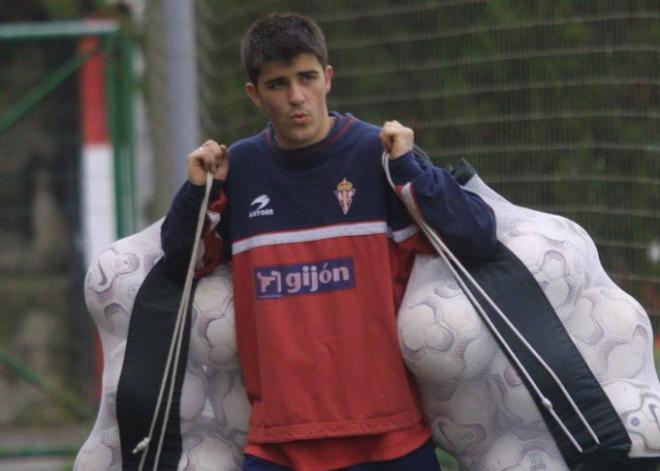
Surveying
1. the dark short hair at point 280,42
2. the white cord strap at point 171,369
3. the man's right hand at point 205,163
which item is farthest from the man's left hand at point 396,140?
the white cord strap at point 171,369

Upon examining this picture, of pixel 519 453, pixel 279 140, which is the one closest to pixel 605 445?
pixel 519 453

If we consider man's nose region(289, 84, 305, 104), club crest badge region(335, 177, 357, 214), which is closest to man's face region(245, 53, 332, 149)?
man's nose region(289, 84, 305, 104)

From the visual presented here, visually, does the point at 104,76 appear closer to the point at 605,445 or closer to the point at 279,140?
the point at 279,140

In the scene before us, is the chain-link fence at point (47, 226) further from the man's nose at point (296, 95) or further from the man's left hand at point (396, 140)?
the man's left hand at point (396, 140)

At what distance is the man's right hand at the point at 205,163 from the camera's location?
409 cm

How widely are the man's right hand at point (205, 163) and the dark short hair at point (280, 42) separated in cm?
21

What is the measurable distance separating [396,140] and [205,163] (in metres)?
0.50

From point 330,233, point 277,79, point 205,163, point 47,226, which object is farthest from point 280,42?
point 47,226

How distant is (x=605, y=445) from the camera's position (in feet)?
13.0

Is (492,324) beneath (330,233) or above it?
beneath

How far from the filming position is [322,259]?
4059 mm

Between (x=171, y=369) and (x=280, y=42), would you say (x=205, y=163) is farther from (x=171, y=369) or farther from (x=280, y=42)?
(x=171, y=369)

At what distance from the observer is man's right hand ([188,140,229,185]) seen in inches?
161

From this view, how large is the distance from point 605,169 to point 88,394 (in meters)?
3.21
